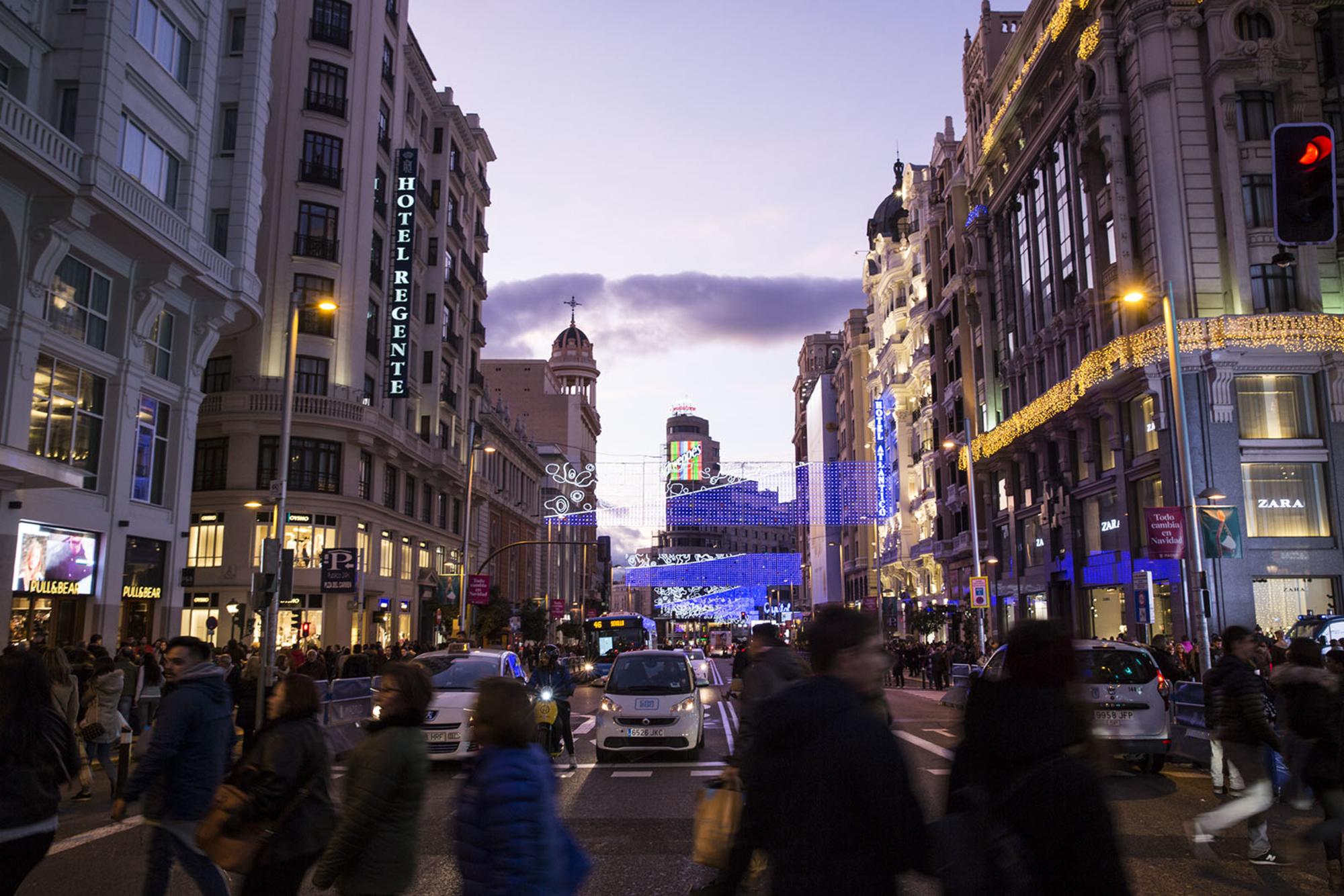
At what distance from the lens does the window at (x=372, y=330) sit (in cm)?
4303

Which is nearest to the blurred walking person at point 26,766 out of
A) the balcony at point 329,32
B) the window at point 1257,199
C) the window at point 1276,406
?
the window at point 1276,406

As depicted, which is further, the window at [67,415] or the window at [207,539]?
the window at [207,539]

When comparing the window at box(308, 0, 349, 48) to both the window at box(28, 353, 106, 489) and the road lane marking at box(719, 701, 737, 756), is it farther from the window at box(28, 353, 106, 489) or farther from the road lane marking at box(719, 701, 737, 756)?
the road lane marking at box(719, 701, 737, 756)

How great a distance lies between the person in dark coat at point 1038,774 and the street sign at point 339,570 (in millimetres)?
23144

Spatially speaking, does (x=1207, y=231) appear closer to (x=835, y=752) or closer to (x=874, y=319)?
(x=835, y=752)

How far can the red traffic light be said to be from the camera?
7762 millimetres

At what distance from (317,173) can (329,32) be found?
582 cm

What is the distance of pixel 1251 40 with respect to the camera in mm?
34344

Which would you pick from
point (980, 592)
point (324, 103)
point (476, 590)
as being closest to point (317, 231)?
point (324, 103)

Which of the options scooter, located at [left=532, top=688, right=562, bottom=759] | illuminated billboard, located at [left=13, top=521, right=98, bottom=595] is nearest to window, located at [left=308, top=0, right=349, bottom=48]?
illuminated billboard, located at [left=13, top=521, right=98, bottom=595]

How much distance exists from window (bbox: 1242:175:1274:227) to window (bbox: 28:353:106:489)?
34391 millimetres

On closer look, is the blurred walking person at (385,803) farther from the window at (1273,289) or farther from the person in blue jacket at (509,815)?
the window at (1273,289)

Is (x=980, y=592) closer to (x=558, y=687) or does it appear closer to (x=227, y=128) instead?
(x=558, y=687)

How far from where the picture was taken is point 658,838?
10078 millimetres
